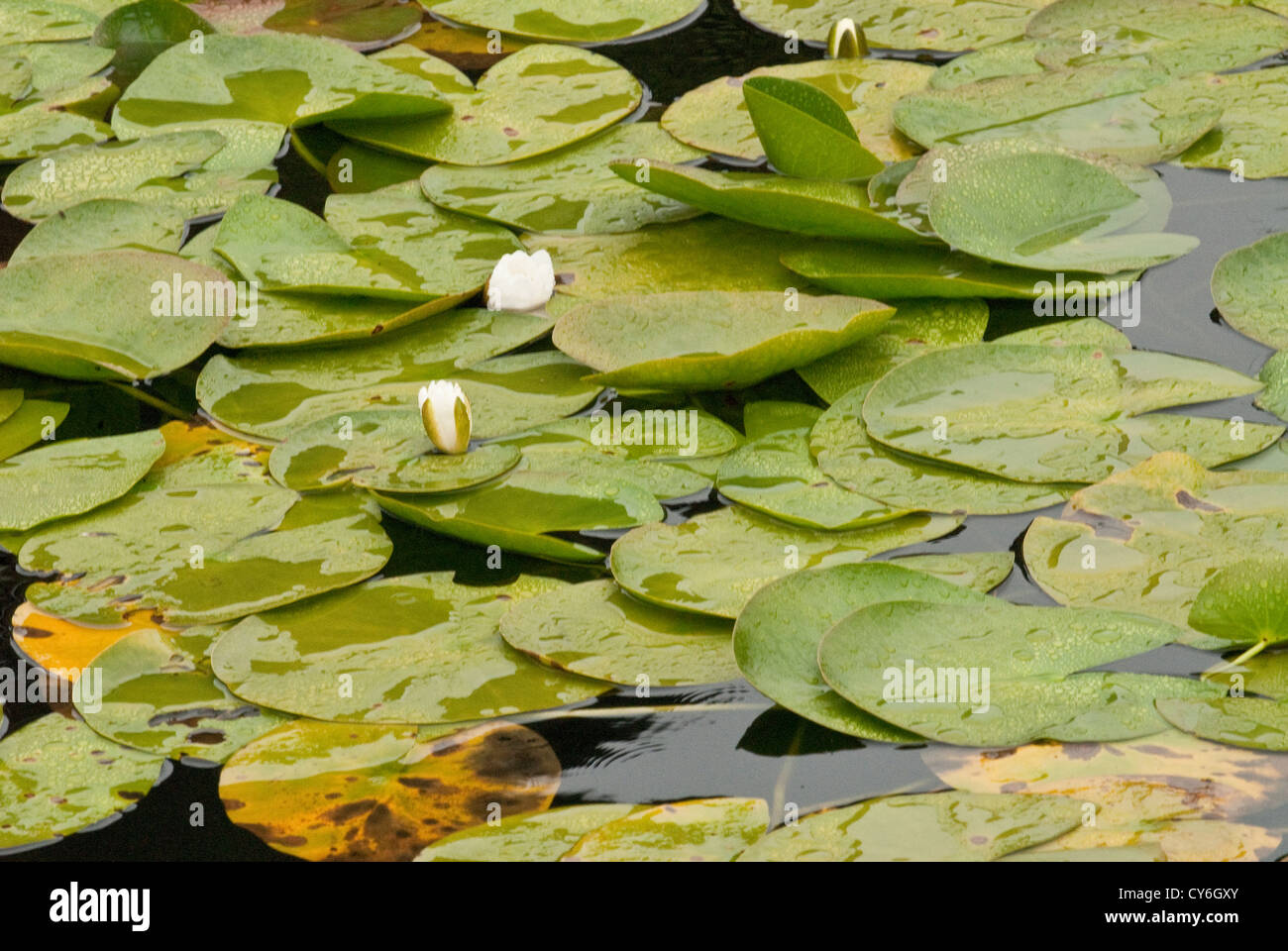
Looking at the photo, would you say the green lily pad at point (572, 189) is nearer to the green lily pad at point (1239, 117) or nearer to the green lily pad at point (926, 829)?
the green lily pad at point (1239, 117)

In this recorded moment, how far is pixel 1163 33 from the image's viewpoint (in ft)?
9.02

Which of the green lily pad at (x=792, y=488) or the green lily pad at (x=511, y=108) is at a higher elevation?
the green lily pad at (x=511, y=108)

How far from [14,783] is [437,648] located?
1.48 feet

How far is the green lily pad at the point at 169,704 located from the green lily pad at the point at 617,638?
30 cm

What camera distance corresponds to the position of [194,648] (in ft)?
5.10

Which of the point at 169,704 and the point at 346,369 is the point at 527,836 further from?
the point at 346,369

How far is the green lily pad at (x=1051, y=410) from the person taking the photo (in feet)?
5.65

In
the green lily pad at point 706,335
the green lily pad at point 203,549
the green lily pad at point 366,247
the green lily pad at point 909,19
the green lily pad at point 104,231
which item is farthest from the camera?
the green lily pad at point 909,19

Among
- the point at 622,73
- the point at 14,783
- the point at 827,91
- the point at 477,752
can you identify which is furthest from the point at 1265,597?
the point at 622,73

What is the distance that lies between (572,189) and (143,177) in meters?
0.82

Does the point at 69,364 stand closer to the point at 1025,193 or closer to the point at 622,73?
the point at 622,73

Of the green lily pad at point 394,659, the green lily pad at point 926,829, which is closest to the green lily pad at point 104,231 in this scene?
the green lily pad at point 394,659

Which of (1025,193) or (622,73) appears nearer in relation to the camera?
(1025,193)

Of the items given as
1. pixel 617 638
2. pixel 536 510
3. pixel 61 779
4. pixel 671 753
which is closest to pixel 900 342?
pixel 536 510
